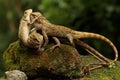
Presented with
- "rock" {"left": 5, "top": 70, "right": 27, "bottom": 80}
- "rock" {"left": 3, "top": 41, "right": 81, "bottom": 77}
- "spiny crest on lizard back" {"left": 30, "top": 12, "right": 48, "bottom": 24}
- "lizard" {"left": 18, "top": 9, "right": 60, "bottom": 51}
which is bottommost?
"rock" {"left": 5, "top": 70, "right": 27, "bottom": 80}

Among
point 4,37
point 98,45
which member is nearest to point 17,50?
point 98,45

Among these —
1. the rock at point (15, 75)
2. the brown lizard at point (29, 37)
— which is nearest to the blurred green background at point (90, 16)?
the brown lizard at point (29, 37)

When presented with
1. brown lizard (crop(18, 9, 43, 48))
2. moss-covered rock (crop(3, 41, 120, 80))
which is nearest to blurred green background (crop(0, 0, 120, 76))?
moss-covered rock (crop(3, 41, 120, 80))

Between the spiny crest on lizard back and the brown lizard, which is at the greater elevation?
the spiny crest on lizard back

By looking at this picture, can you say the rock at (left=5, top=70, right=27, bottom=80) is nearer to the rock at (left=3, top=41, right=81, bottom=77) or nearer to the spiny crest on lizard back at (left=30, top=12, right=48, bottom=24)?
the rock at (left=3, top=41, right=81, bottom=77)

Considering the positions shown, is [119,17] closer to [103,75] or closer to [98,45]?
[98,45]

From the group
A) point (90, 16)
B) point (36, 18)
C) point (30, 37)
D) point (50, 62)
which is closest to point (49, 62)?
point (50, 62)

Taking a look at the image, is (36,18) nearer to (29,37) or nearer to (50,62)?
(29,37)

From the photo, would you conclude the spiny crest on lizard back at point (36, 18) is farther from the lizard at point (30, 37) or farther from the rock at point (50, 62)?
the rock at point (50, 62)

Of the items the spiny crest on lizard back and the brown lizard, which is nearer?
the brown lizard
